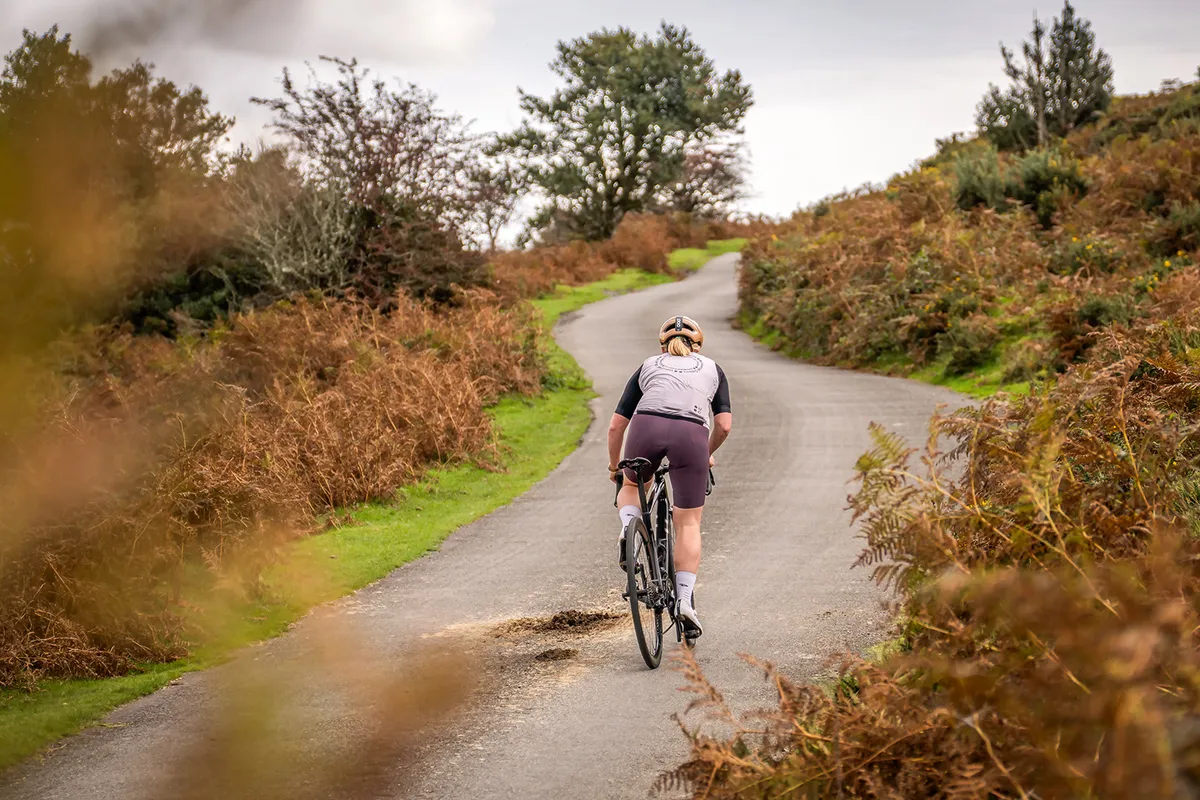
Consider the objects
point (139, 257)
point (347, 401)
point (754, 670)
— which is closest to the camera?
point (139, 257)

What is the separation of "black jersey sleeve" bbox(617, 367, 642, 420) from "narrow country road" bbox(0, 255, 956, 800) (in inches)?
62.1

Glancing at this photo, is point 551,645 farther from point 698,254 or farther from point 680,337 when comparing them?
point 698,254

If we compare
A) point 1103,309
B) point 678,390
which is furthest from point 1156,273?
point 678,390

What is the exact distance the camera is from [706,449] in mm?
6902

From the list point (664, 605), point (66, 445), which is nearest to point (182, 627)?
point (664, 605)

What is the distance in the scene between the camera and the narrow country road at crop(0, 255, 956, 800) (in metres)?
5.25

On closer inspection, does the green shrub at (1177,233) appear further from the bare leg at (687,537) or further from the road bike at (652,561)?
the bare leg at (687,537)

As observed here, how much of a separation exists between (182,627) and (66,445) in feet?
19.1

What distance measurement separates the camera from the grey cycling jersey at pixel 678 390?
22.3ft

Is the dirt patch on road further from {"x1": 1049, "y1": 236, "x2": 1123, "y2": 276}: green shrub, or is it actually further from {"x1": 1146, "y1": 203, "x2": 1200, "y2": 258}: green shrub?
{"x1": 1146, "y1": 203, "x2": 1200, "y2": 258}: green shrub

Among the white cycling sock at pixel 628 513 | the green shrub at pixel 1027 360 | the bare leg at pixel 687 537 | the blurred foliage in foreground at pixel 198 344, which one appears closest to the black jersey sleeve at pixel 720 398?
the bare leg at pixel 687 537

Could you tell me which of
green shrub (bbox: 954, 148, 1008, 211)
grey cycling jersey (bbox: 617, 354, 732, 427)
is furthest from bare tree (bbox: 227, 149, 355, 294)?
grey cycling jersey (bbox: 617, 354, 732, 427)

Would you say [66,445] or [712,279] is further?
[712,279]

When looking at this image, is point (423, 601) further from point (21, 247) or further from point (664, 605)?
point (21, 247)
